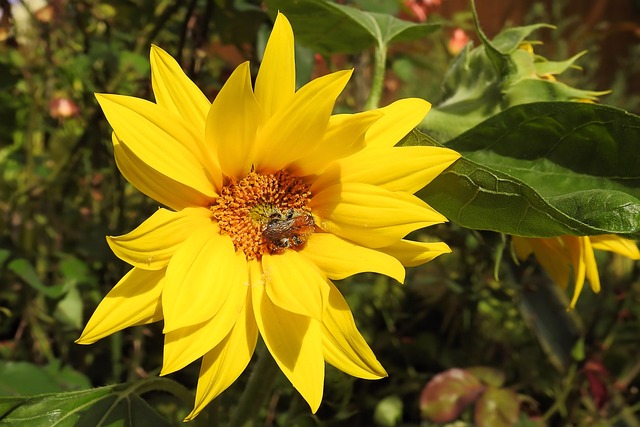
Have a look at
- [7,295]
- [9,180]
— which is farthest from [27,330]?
[9,180]

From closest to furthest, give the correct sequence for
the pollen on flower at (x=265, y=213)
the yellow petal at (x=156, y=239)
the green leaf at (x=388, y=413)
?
the yellow petal at (x=156, y=239) < the pollen on flower at (x=265, y=213) < the green leaf at (x=388, y=413)

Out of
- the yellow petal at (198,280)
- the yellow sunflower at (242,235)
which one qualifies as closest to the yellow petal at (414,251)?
the yellow sunflower at (242,235)

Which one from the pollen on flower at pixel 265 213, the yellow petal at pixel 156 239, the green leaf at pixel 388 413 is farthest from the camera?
the green leaf at pixel 388 413

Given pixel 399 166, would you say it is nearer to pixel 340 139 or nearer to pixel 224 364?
pixel 340 139

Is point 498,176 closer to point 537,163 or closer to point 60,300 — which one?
point 537,163

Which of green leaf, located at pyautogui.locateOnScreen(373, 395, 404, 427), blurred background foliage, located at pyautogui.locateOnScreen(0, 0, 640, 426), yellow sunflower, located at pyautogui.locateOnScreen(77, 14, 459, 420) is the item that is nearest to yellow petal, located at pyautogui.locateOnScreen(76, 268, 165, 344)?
yellow sunflower, located at pyautogui.locateOnScreen(77, 14, 459, 420)

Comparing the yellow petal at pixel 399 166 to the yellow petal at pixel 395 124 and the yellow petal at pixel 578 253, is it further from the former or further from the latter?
the yellow petal at pixel 578 253
